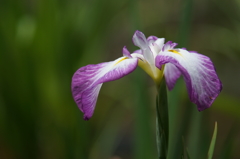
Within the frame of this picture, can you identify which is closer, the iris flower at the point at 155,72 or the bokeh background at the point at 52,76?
the iris flower at the point at 155,72

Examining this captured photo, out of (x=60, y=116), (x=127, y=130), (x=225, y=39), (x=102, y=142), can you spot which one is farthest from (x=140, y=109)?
(x=127, y=130)

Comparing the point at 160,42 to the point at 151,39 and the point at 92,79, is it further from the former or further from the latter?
the point at 92,79

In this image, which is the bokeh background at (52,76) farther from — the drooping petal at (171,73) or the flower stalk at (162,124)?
the flower stalk at (162,124)

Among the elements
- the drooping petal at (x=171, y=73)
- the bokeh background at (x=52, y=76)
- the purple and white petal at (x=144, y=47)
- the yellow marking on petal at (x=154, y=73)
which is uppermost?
the purple and white petal at (x=144, y=47)

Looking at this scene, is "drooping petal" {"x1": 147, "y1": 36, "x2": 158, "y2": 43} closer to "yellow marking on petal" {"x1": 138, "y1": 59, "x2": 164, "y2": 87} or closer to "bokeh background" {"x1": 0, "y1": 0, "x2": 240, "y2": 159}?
"yellow marking on petal" {"x1": 138, "y1": 59, "x2": 164, "y2": 87}

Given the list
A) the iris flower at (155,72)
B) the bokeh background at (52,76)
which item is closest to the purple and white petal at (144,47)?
the iris flower at (155,72)

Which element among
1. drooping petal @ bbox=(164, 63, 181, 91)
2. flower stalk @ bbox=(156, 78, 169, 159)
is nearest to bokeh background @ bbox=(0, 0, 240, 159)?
drooping petal @ bbox=(164, 63, 181, 91)
